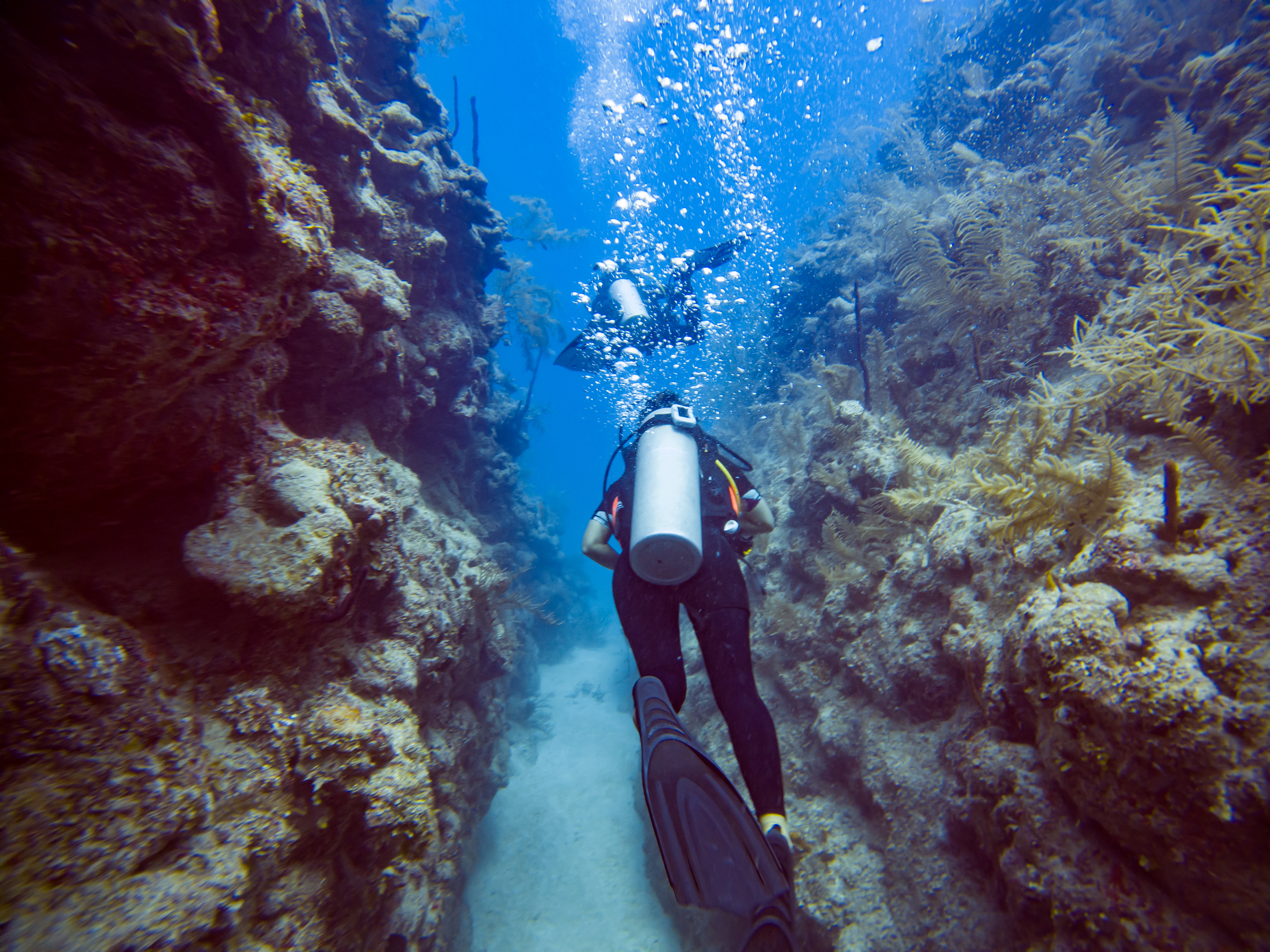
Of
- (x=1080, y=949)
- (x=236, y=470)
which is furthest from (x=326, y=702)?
(x=1080, y=949)

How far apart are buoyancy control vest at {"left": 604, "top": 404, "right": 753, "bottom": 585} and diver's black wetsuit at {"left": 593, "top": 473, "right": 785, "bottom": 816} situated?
12 cm

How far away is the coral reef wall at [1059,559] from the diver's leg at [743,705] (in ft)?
3.81

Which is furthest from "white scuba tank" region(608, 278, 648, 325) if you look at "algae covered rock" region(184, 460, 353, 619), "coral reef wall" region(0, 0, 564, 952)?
"algae covered rock" region(184, 460, 353, 619)

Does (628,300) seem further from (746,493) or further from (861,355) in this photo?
(746,493)

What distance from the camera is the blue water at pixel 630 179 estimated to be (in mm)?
6223

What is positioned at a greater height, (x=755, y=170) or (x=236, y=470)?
(x=755, y=170)

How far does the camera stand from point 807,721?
4.96m

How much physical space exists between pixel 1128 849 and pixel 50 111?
5354 mm

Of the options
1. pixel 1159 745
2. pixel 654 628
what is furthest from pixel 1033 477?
pixel 654 628

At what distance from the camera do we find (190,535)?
245 centimetres

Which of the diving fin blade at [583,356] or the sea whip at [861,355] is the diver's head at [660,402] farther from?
the diving fin blade at [583,356]

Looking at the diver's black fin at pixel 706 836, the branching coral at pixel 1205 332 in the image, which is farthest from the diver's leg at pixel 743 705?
the branching coral at pixel 1205 332

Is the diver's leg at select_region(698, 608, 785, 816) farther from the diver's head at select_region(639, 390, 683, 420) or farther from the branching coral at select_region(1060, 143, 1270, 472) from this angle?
the branching coral at select_region(1060, 143, 1270, 472)

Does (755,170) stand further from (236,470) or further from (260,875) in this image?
(260,875)
